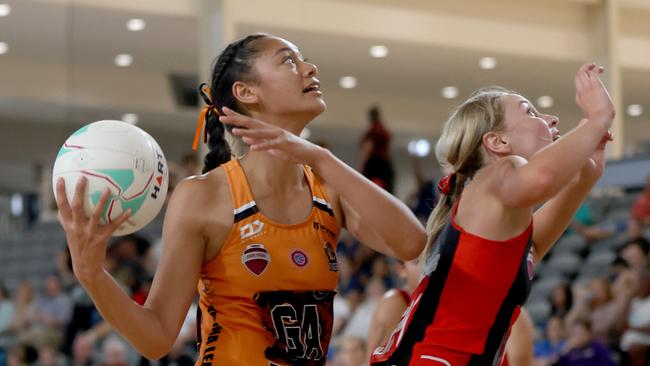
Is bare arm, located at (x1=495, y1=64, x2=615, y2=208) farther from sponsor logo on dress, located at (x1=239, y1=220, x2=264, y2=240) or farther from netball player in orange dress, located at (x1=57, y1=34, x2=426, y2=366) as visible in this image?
sponsor logo on dress, located at (x1=239, y1=220, x2=264, y2=240)

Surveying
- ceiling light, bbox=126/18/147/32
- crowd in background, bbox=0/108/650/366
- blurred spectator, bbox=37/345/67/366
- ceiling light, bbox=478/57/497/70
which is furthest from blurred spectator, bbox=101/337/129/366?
ceiling light, bbox=478/57/497/70

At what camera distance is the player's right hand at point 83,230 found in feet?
8.53

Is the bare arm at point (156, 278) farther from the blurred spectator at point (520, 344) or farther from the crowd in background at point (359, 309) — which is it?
the crowd in background at point (359, 309)

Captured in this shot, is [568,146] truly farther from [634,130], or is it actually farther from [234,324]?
[634,130]

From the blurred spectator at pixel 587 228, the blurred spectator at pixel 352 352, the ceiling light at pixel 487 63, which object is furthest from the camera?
the ceiling light at pixel 487 63

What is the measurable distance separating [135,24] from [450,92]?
5.55 meters

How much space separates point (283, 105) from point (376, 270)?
7545mm

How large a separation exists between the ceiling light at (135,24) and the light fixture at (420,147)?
5.14 meters

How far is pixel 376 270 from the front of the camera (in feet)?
34.6

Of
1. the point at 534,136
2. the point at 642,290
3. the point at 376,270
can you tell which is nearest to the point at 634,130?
the point at 376,270

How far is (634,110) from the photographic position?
1709 cm

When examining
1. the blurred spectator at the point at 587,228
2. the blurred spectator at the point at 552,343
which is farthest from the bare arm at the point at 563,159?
the blurred spectator at the point at 587,228

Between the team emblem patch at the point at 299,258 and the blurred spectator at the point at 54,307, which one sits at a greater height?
the team emblem patch at the point at 299,258

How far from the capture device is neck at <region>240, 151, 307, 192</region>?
10.3 ft
